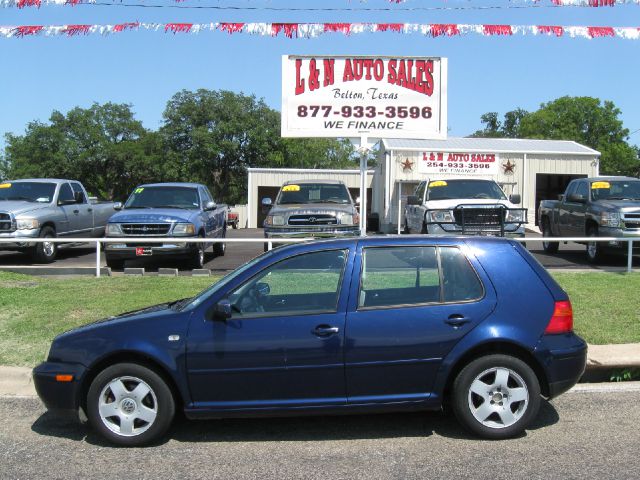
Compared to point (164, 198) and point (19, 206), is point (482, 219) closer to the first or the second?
point (164, 198)

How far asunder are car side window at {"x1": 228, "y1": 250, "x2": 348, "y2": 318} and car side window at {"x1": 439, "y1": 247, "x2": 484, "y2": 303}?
787 millimetres

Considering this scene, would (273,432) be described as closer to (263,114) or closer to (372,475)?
(372,475)

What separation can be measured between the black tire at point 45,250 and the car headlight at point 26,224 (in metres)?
0.30

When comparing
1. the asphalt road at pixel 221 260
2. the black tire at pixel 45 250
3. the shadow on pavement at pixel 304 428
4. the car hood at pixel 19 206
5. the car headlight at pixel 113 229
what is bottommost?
the shadow on pavement at pixel 304 428

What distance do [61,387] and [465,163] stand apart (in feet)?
73.0

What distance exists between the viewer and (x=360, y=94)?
13.5 meters

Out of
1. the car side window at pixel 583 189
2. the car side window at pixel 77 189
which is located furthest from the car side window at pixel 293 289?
the car side window at pixel 77 189

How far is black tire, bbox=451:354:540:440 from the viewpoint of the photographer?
4.77 metres

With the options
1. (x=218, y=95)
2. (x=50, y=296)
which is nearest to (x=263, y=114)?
(x=218, y=95)

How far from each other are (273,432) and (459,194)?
9.81 metres

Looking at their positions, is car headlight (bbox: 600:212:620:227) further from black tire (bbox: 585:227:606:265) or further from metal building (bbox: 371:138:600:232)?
metal building (bbox: 371:138:600:232)

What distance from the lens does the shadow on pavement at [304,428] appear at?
16.4 ft

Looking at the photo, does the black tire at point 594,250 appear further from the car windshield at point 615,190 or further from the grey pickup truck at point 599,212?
the car windshield at point 615,190

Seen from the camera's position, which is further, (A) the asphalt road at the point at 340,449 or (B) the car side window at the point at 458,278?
(B) the car side window at the point at 458,278
